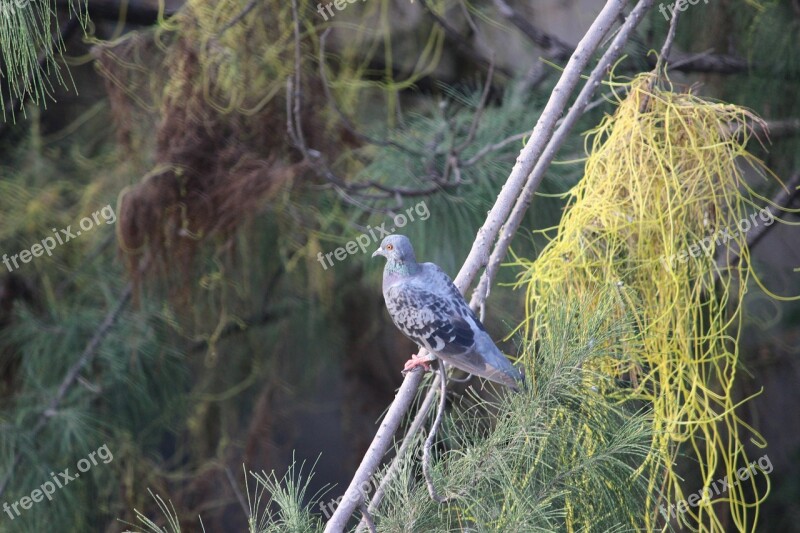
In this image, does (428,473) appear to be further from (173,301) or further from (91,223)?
(91,223)

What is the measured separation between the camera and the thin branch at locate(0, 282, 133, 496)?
1774 mm

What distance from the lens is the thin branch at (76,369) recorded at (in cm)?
177

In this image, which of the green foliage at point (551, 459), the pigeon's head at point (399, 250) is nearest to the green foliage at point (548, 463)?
the green foliage at point (551, 459)

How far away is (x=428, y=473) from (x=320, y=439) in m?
1.84

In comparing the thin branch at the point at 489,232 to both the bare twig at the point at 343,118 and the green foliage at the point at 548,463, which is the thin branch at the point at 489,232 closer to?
the green foliage at the point at 548,463

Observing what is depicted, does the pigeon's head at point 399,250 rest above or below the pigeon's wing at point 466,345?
above

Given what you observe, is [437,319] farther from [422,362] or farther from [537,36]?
[537,36]

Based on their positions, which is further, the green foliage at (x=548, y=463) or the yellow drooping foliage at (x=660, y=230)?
the yellow drooping foliage at (x=660, y=230)

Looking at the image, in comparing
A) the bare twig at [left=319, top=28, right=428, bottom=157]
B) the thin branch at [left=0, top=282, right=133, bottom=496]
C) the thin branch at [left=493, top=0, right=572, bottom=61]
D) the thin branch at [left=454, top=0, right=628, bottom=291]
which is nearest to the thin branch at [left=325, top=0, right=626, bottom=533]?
the thin branch at [left=454, top=0, right=628, bottom=291]

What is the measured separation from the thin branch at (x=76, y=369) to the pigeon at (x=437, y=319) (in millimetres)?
891

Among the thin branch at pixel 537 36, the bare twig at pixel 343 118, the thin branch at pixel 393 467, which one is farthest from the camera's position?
the thin branch at pixel 537 36

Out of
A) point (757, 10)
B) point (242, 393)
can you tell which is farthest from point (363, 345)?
point (757, 10)

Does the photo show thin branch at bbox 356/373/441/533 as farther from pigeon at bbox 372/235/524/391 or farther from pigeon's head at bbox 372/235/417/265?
pigeon's head at bbox 372/235/417/265

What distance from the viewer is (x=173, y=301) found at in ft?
5.83
